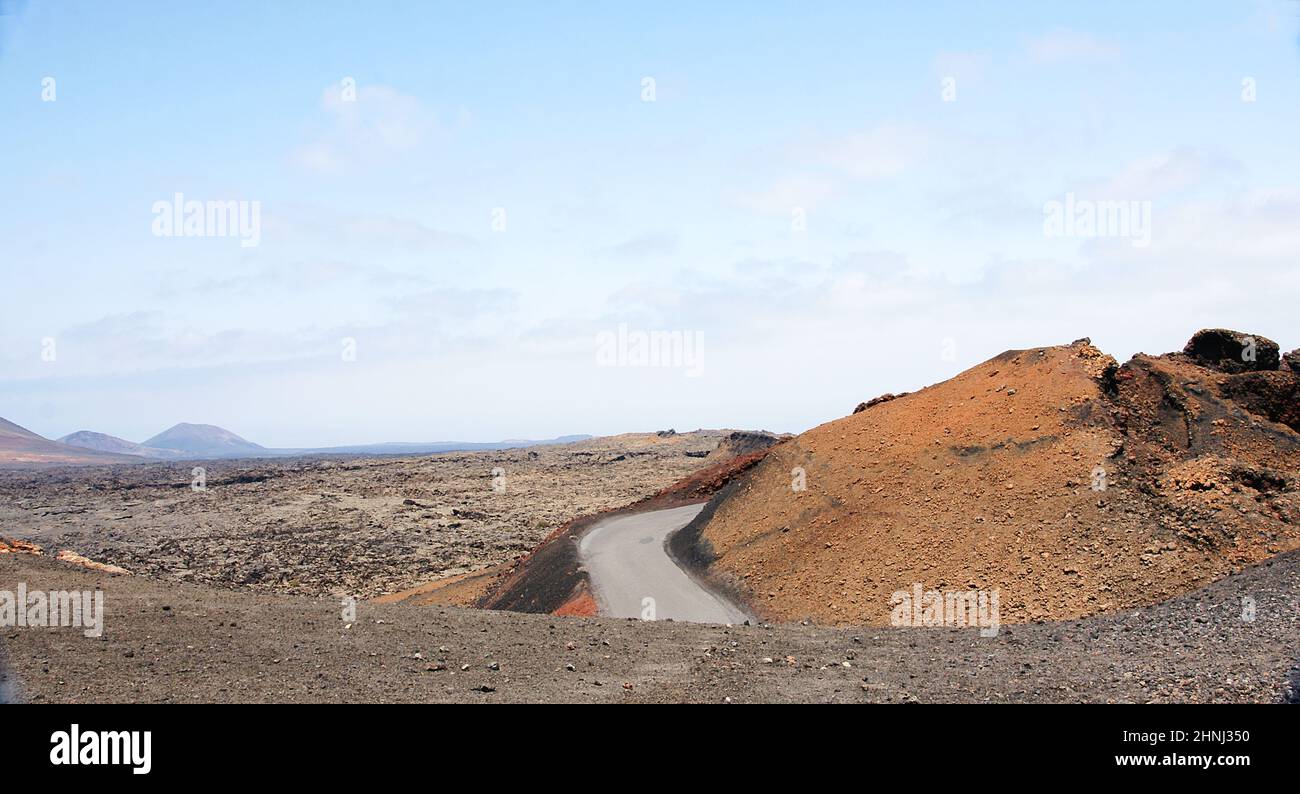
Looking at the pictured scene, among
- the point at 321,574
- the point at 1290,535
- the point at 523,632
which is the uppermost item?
the point at 1290,535

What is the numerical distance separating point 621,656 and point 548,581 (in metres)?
14.3

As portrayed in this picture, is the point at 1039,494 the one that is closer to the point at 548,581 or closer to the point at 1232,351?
the point at 1232,351

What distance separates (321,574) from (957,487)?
98.8 feet

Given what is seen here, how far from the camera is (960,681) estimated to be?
12531 millimetres

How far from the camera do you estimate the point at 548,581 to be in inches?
1147

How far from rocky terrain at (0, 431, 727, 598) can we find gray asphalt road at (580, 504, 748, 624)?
11.0 meters

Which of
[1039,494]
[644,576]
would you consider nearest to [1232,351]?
[1039,494]

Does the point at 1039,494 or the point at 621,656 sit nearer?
the point at 621,656

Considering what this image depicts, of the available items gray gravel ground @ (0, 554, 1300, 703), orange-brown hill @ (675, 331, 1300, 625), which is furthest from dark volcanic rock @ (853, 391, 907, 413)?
gray gravel ground @ (0, 554, 1300, 703)

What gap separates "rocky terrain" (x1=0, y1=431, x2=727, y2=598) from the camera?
42.8 metres

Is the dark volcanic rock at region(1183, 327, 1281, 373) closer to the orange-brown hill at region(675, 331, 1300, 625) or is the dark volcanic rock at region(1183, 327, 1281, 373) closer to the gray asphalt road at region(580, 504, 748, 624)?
the orange-brown hill at region(675, 331, 1300, 625)
